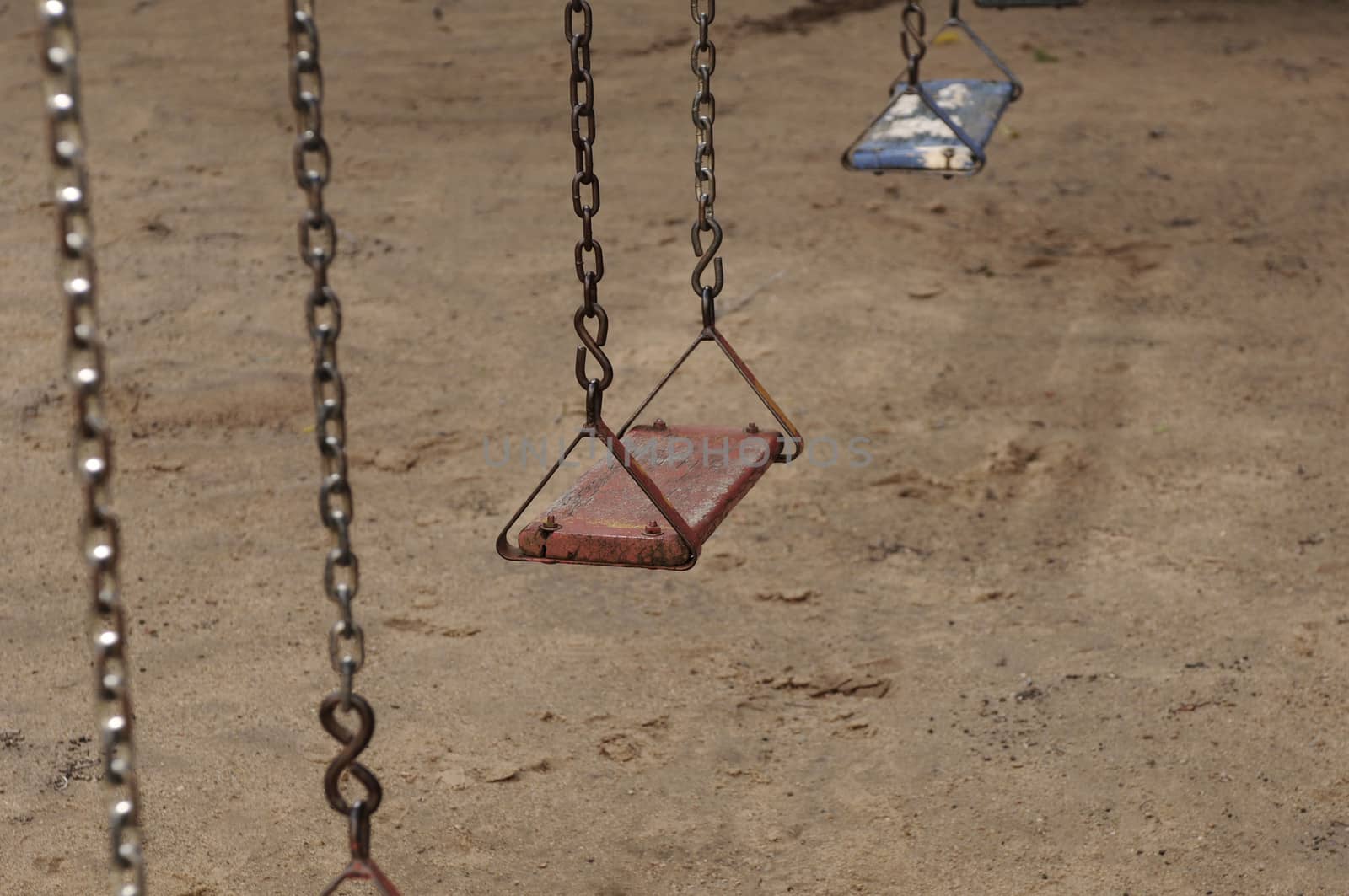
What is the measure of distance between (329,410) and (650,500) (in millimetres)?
1121

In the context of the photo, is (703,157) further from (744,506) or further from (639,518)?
(744,506)

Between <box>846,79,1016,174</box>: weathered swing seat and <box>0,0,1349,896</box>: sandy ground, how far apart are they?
0.88 m

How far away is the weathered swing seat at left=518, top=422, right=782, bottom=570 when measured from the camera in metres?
2.61

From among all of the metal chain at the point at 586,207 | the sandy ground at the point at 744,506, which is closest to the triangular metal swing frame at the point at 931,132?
the sandy ground at the point at 744,506

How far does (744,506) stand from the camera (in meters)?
4.58

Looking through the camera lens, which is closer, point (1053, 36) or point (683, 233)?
point (683, 233)

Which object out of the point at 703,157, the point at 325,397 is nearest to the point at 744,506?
the point at 703,157

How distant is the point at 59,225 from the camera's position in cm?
135

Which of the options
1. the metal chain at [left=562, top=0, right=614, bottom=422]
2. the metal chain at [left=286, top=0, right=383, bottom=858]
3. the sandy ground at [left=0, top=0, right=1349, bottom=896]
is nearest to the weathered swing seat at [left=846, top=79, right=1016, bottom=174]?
the sandy ground at [left=0, top=0, right=1349, bottom=896]

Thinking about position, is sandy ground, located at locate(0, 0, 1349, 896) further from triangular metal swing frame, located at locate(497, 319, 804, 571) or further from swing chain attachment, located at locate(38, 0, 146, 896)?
swing chain attachment, located at locate(38, 0, 146, 896)

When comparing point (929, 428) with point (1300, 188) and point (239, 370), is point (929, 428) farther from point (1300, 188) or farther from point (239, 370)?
point (1300, 188)

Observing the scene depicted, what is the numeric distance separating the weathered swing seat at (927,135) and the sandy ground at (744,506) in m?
0.88

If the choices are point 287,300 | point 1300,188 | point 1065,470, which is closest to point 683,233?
point 287,300

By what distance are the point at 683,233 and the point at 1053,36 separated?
3797 millimetres
